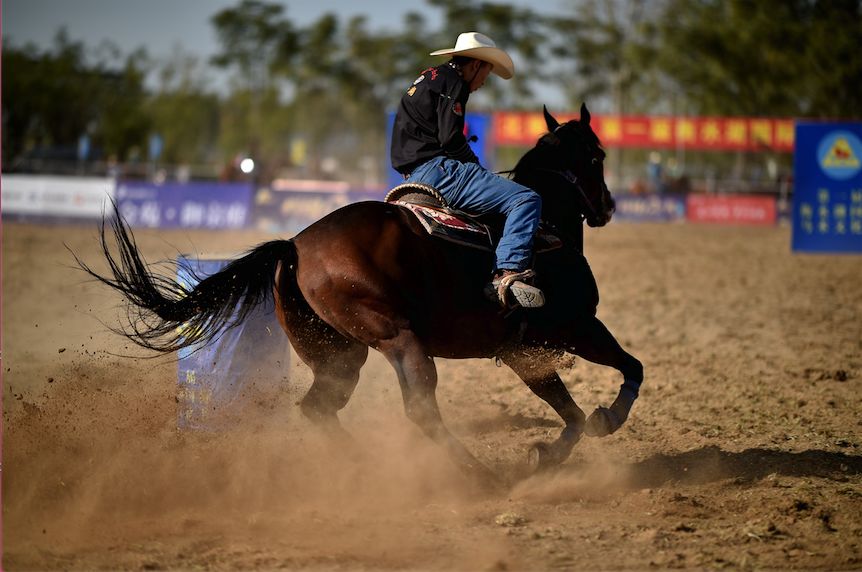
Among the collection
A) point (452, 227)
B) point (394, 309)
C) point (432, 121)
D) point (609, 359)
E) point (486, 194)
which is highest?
point (432, 121)

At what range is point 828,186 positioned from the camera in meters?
17.3

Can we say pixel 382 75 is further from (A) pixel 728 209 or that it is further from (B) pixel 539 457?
(B) pixel 539 457

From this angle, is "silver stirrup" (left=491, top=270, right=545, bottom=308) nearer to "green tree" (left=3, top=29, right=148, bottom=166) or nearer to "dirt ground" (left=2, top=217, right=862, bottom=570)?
"dirt ground" (left=2, top=217, right=862, bottom=570)

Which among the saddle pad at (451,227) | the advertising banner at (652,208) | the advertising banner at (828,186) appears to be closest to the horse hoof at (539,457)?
the saddle pad at (451,227)

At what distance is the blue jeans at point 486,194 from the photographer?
5.16 metres

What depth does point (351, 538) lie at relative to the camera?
4.30m

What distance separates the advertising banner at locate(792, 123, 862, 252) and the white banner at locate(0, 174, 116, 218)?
16809mm

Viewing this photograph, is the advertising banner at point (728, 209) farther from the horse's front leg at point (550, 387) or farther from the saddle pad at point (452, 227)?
the saddle pad at point (452, 227)

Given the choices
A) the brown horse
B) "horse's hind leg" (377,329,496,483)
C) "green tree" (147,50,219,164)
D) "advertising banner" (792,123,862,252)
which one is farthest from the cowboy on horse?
"green tree" (147,50,219,164)

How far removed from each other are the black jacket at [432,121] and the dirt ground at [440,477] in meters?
1.67

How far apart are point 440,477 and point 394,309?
3.57 ft

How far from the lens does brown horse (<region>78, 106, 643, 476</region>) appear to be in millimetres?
4832

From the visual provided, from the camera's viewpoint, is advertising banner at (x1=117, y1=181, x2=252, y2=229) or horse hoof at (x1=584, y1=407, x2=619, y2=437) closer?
horse hoof at (x1=584, y1=407, x2=619, y2=437)

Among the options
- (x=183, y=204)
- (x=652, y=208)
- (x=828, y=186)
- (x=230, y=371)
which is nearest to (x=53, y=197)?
(x=183, y=204)
